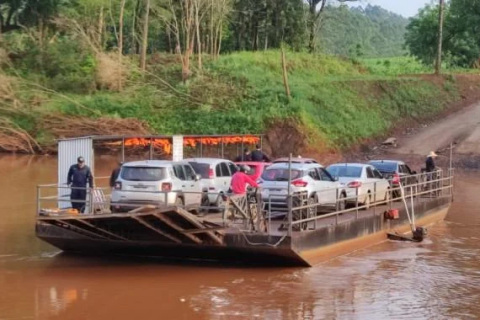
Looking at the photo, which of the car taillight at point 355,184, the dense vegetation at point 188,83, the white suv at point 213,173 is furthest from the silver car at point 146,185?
the dense vegetation at point 188,83

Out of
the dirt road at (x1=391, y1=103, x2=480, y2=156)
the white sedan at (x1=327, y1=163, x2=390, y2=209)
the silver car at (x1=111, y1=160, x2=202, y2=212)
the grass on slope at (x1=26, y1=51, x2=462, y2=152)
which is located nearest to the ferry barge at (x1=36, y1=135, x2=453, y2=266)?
the silver car at (x1=111, y1=160, x2=202, y2=212)

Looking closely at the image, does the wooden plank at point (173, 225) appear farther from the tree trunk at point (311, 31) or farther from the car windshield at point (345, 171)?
the tree trunk at point (311, 31)

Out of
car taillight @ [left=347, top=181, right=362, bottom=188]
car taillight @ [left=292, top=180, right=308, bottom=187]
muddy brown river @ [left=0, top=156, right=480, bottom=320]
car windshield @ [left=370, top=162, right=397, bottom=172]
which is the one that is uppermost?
car windshield @ [left=370, top=162, right=397, bottom=172]

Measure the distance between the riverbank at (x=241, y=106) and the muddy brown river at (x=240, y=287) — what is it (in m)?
24.7

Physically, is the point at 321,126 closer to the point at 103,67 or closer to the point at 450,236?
the point at 103,67

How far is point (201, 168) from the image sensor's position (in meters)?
22.1

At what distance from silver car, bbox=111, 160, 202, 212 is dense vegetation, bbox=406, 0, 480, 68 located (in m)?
48.0

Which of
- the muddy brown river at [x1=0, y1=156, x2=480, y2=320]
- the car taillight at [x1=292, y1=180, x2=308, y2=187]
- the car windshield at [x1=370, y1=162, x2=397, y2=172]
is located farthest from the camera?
the car windshield at [x1=370, y1=162, x2=397, y2=172]

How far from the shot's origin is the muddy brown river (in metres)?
14.7

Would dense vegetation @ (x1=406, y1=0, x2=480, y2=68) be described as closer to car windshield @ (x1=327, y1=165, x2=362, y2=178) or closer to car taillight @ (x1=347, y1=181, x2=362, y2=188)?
car windshield @ (x1=327, y1=165, x2=362, y2=178)

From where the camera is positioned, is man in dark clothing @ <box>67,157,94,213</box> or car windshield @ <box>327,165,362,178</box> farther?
car windshield @ <box>327,165,362,178</box>

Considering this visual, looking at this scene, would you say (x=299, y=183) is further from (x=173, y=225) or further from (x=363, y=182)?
(x=173, y=225)

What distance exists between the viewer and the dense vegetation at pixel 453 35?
63.2 metres

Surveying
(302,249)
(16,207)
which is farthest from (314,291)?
(16,207)
